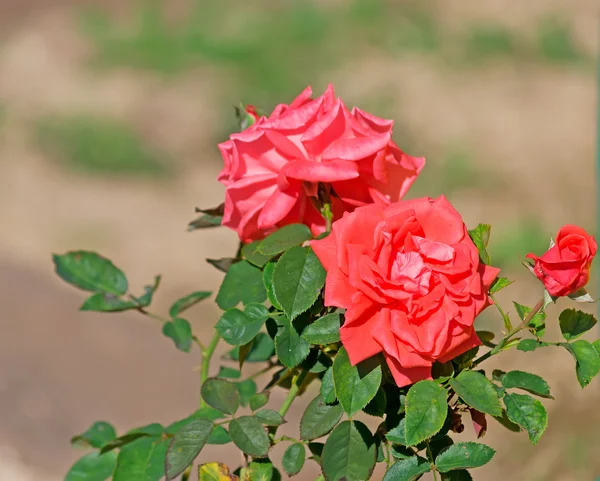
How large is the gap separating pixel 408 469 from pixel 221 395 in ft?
0.57

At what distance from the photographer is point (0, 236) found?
3.27 m

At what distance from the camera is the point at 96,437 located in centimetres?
89

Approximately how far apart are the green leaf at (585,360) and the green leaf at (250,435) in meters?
0.23

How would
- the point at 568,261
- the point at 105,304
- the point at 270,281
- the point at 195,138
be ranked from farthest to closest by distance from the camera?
the point at 195,138, the point at 105,304, the point at 270,281, the point at 568,261

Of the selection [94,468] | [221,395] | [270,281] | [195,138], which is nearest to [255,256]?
[270,281]

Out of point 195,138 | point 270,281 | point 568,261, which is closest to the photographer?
point 568,261

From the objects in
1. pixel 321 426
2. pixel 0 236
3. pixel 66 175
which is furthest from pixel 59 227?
pixel 321 426

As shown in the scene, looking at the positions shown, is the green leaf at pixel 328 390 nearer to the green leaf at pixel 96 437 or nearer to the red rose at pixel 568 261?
the red rose at pixel 568 261

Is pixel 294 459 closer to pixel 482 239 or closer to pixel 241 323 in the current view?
pixel 241 323

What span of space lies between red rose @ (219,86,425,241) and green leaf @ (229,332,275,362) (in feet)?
0.75

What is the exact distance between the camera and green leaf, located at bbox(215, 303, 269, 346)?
0.63m

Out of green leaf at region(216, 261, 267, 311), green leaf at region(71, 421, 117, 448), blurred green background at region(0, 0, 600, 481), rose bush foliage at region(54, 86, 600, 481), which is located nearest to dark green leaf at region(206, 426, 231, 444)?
rose bush foliage at region(54, 86, 600, 481)

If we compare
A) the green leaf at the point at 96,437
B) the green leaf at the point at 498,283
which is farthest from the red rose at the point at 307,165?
the green leaf at the point at 96,437

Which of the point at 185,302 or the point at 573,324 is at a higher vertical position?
the point at 185,302
